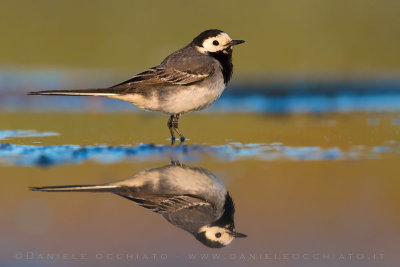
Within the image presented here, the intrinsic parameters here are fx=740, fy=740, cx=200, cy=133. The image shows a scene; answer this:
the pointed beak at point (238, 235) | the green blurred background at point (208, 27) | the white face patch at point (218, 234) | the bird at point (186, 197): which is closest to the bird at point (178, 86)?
the bird at point (186, 197)

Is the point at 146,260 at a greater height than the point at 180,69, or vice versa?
the point at 180,69

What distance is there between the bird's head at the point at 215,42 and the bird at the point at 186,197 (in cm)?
258

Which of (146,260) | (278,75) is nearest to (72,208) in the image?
(146,260)

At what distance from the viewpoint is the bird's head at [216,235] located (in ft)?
13.0

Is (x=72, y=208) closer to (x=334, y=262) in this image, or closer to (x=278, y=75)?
(x=334, y=262)

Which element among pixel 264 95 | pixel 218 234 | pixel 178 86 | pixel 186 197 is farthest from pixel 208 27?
pixel 218 234

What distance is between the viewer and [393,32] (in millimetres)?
21453

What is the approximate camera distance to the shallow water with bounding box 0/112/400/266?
12.3 feet

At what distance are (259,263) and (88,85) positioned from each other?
10986 mm

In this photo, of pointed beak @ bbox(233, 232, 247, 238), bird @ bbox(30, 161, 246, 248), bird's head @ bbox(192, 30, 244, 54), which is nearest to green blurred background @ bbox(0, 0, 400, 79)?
bird's head @ bbox(192, 30, 244, 54)

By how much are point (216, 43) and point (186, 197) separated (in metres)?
3.61

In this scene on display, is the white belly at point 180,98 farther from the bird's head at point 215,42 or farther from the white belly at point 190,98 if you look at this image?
the bird's head at point 215,42

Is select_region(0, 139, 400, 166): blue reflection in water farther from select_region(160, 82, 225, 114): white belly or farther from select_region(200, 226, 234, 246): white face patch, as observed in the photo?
select_region(200, 226, 234, 246): white face patch

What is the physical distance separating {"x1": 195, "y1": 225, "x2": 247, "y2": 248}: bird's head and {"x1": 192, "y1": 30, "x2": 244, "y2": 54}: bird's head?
4.16 metres
